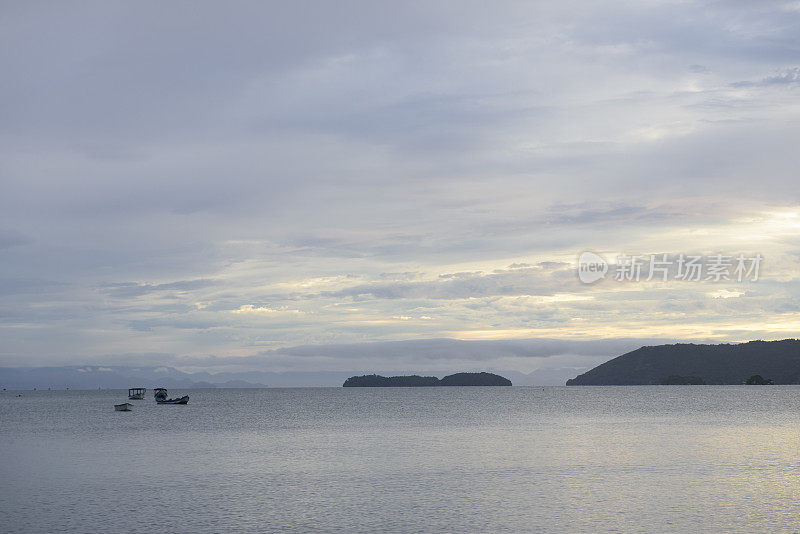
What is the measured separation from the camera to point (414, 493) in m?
55.0

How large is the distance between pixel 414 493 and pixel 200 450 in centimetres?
4202

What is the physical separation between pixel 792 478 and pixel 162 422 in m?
118

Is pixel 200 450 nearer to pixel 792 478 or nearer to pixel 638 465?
pixel 638 465

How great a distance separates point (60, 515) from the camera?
Answer: 4741cm

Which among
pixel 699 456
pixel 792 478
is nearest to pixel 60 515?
pixel 792 478

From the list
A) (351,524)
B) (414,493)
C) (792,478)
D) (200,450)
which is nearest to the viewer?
(351,524)

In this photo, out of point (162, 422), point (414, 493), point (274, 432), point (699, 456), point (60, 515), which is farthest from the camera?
point (162, 422)

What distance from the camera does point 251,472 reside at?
222 ft

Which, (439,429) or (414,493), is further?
(439,429)

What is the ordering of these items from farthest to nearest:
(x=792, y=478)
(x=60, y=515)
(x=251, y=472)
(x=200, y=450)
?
(x=200, y=450) < (x=251, y=472) < (x=792, y=478) < (x=60, y=515)

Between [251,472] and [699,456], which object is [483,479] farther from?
[699,456]

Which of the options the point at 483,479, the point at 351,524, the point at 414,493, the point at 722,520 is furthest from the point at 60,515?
the point at 722,520

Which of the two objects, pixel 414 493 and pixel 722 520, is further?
pixel 414 493

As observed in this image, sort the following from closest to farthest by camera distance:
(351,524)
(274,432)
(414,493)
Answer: (351,524) < (414,493) < (274,432)
